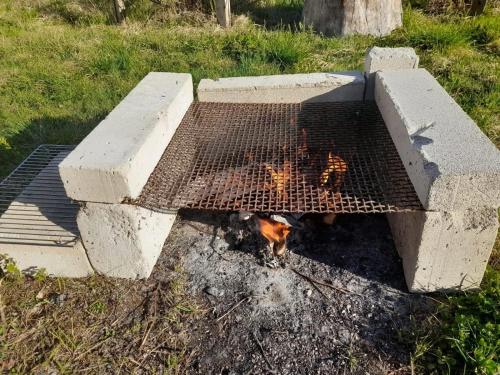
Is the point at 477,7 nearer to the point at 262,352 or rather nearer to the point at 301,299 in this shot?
the point at 301,299

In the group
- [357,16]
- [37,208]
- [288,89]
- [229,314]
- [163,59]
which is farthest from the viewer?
[357,16]

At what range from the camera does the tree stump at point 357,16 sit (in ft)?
21.7

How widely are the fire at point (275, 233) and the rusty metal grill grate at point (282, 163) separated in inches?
14.9

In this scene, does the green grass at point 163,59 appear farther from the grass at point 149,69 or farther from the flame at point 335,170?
the flame at point 335,170

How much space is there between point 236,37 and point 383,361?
5.37m

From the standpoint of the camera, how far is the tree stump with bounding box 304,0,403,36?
261 inches

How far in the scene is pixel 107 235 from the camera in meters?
2.75

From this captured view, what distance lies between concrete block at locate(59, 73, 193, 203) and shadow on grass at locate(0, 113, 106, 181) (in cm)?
155

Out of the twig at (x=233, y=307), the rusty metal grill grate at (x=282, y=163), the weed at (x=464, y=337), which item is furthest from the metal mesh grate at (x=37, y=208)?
the weed at (x=464, y=337)

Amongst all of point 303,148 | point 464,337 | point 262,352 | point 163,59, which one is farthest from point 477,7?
point 262,352

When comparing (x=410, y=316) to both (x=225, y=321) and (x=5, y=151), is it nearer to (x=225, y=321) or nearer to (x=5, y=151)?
(x=225, y=321)

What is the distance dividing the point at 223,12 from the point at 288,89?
12.4ft

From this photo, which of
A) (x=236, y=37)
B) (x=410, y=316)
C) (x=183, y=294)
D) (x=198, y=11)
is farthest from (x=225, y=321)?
(x=198, y=11)

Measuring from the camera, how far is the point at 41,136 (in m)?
4.90
